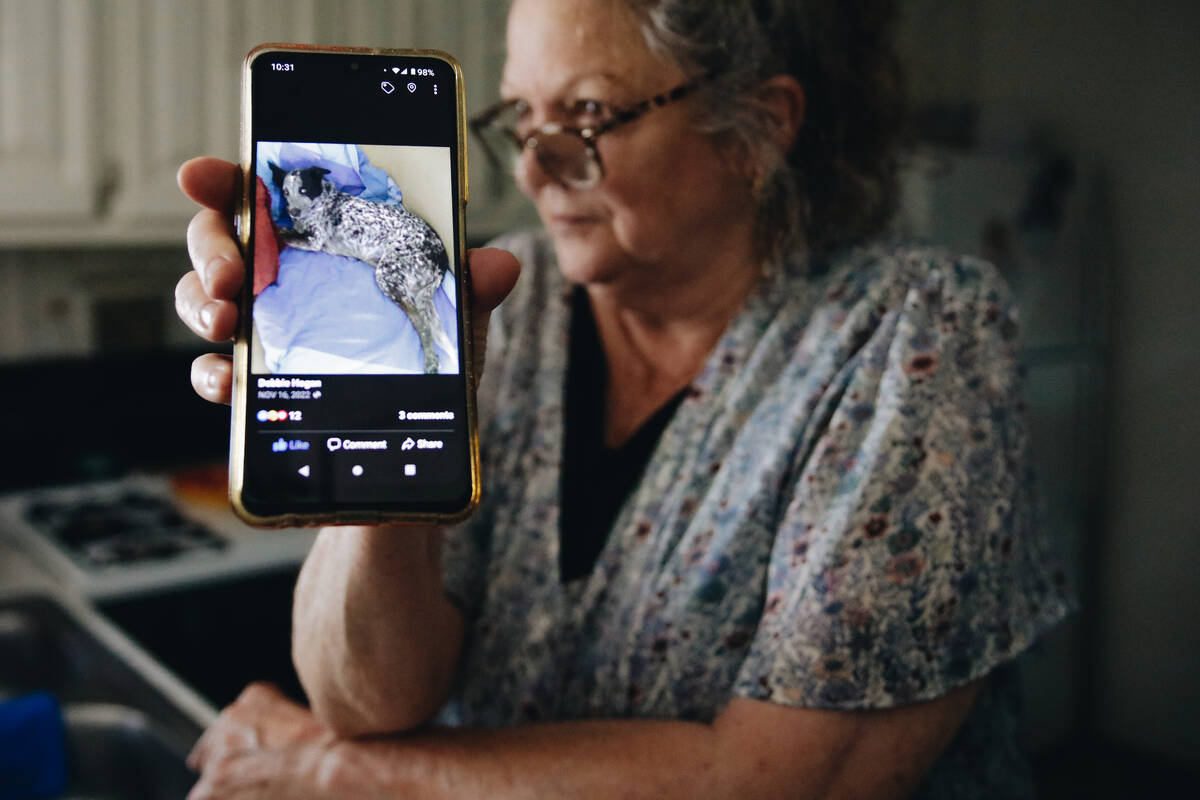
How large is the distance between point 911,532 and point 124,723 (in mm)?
788

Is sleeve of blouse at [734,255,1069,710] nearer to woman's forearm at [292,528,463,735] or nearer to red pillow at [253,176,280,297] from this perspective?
woman's forearm at [292,528,463,735]

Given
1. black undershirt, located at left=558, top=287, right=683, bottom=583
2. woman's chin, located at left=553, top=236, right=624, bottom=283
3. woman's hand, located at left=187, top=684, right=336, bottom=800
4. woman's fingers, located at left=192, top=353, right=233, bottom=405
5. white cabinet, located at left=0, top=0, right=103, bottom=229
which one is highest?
white cabinet, located at left=0, top=0, right=103, bottom=229

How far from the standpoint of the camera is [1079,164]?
285 centimetres

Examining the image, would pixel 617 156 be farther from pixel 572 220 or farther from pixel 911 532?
pixel 911 532

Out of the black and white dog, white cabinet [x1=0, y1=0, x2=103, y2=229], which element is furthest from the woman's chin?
white cabinet [x1=0, y1=0, x2=103, y2=229]

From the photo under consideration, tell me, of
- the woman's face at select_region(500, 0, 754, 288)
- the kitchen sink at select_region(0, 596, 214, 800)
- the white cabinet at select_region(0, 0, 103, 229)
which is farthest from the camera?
the white cabinet at select_region(0, 0, 103, 229)

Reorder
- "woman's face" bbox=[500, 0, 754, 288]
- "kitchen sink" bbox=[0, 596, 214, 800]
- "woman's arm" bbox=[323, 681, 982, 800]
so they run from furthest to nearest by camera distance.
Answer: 1. "kitchen sink" bbox=[0, 596, 214, 800]
2. "woman's face" bbox=[500, 0, 754, 288]
3. "woman's arm" bbox=[323, 681, 982, 800]

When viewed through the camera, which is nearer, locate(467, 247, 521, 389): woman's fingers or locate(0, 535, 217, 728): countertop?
locate(467, 247, 521, 389): woman's fingers

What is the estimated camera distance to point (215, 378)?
513 millimetres

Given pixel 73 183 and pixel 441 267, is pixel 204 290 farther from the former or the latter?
pixel 73 183

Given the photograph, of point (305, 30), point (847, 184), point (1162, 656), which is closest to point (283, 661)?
point (305, 30)

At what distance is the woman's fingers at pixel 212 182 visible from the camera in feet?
1.71

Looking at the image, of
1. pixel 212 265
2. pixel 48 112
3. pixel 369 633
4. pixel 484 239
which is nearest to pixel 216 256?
pixel 212 265

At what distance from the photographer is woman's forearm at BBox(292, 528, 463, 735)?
705 millimetres
